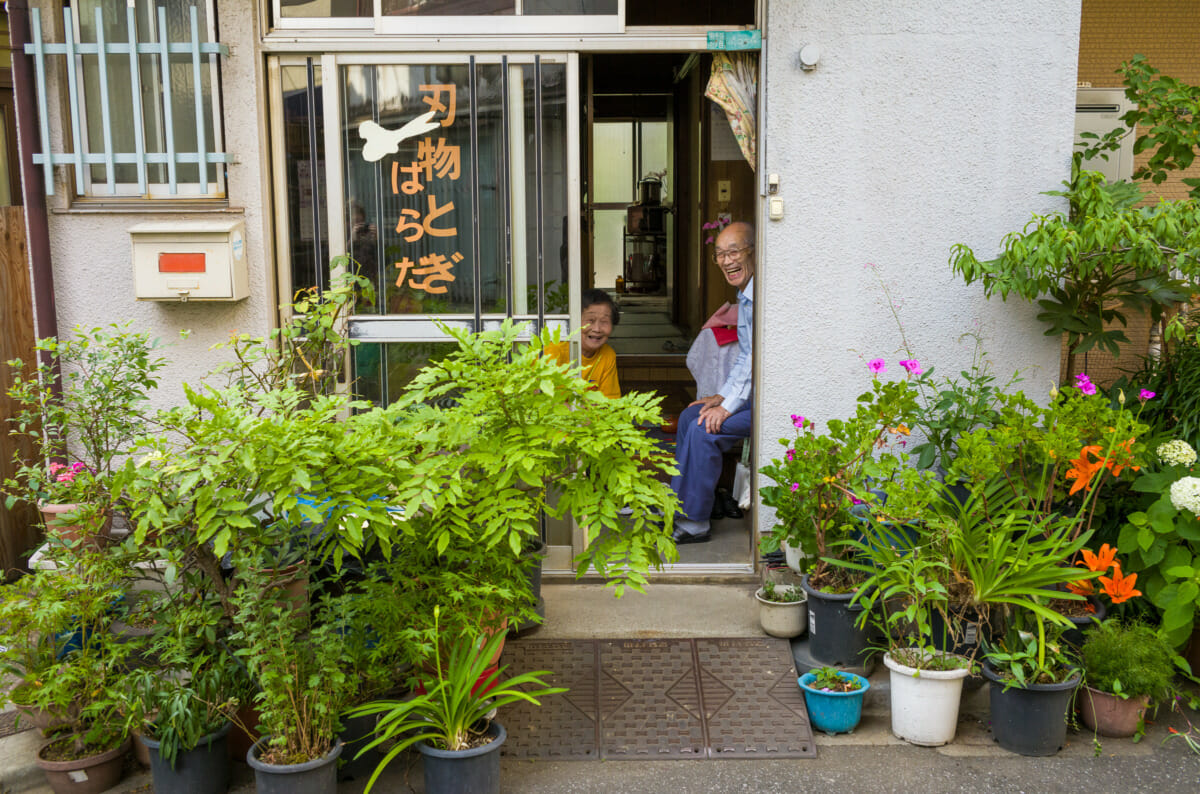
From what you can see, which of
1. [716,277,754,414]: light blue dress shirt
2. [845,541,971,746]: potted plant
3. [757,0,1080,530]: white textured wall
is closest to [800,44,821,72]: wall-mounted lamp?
[757,0,1080,530]: white textured wall

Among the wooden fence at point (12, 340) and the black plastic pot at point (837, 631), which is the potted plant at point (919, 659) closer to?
the black plastic pot at point (837, 631)

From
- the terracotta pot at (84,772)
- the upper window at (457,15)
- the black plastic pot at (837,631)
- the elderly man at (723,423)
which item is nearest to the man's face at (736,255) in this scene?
the elderly man at (723,423)

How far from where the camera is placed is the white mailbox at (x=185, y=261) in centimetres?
493

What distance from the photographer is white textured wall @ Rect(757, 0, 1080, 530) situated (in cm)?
507

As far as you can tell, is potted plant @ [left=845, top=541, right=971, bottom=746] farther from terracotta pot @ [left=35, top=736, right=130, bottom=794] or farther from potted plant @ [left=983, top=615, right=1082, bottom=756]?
terracotta pot @ [left=35, top=736, right=130, bottom=794]

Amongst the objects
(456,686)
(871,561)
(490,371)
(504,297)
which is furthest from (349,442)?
(871,561)

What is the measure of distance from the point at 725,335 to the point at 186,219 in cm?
315

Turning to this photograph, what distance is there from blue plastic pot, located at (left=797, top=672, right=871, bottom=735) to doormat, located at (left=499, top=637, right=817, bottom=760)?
69mm

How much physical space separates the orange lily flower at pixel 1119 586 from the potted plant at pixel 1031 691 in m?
0.32

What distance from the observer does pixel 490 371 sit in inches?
145

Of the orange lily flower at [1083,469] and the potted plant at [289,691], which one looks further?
the orange lily flower at [1083,469]

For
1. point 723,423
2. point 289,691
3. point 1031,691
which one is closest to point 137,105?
point 289,691

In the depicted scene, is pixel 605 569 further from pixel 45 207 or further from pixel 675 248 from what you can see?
pixel 675 248

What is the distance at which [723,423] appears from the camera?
237 inches
